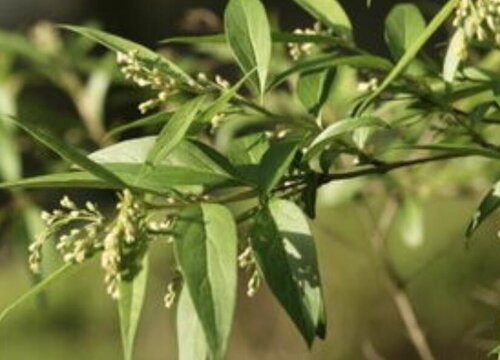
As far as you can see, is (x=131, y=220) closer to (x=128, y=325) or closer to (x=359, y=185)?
(x=128, y=325)

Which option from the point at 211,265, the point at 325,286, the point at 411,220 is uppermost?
the point at 211,265

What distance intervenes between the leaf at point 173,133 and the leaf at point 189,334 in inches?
4.2

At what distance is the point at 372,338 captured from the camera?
4566mm

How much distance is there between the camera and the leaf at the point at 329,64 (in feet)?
3.17

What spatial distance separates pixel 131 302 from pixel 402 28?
39cm

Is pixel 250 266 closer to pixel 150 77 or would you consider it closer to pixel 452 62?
pixel 150 77

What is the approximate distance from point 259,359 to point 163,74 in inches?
127

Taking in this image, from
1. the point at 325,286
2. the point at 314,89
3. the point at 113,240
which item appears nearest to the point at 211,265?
the point at 113,240

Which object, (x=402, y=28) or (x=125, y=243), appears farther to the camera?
(x=402, y=28)

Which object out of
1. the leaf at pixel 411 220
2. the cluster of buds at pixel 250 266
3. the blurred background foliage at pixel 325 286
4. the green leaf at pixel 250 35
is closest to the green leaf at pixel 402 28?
the green leaf at pixel 250 35

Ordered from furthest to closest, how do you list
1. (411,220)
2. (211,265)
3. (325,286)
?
(325,286), (411,220), (211,265)

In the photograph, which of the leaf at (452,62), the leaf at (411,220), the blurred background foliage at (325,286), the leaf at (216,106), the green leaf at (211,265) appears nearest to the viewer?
the green leaf at (211,265)

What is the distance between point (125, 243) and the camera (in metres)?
0.88

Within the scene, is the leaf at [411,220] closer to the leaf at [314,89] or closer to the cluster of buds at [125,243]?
the leaf at [314,89]
